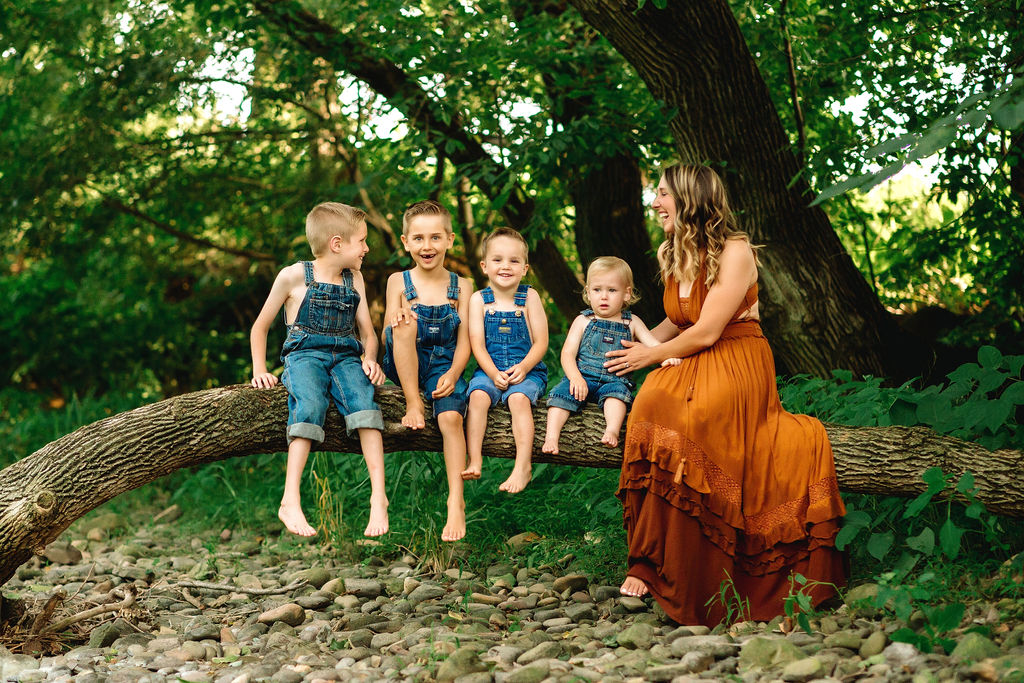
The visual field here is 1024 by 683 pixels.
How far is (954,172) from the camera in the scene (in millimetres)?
5477

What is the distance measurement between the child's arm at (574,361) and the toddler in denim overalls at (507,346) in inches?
4.3

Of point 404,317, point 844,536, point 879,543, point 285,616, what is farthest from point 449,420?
point 879,543

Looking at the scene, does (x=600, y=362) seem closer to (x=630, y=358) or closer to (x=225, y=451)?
(x=630, y=358)

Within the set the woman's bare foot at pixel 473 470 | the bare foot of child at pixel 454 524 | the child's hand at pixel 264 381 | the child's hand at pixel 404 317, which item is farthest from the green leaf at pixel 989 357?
the child's hand at pixel 264 381

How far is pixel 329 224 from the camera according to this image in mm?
4270

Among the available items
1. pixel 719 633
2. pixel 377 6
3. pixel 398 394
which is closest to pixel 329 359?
pixel 398 394

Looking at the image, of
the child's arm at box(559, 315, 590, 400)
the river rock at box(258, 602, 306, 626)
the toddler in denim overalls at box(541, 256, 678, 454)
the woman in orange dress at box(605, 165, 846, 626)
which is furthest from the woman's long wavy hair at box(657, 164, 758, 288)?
the river rock at box(258, 602, 306, 626)

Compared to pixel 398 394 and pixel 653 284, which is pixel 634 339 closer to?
pixel 398 394

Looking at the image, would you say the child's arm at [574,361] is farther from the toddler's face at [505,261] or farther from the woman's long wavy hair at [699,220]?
the woman's long wavy hair at [699,220]

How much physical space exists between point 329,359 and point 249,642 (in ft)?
4.31

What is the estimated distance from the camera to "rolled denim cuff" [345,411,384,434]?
411cm

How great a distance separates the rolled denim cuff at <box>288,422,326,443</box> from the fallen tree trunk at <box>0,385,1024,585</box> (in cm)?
18

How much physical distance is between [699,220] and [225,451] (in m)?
2.32

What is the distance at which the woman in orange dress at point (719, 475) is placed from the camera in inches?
157
